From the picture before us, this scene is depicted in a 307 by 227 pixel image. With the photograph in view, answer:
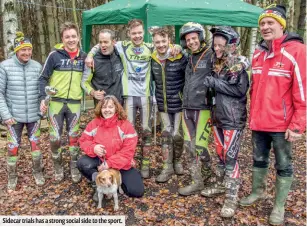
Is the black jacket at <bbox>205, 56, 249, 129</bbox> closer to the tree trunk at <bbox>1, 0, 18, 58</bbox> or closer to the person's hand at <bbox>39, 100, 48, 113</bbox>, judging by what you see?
the person's hand at <bbox>39, 100, 48, 113</bbox>

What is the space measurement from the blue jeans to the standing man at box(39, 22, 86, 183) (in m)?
2.52

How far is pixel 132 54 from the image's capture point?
4520mm

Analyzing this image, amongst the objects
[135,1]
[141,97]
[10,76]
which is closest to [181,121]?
[141,97]

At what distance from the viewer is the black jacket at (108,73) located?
4523 millimetres

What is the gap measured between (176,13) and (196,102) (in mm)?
2965

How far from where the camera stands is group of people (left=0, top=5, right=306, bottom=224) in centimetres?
332

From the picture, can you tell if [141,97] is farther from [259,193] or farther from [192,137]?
[259,193]

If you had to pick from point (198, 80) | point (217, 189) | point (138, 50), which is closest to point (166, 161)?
point (217, 189)

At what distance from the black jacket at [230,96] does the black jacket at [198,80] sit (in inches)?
9.5

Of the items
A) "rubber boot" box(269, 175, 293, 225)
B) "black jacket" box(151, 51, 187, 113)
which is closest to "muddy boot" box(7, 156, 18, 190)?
"black jacket" box(151, 51, 187, 113)

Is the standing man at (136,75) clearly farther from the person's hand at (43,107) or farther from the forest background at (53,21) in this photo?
the forest background at (53,21)

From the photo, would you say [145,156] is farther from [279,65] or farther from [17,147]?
[279,65]

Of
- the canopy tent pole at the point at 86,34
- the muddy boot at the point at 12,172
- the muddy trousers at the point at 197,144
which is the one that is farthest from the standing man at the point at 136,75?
the canopy tent pole at the point at 86,34

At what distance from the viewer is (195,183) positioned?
14.0 ft
